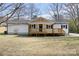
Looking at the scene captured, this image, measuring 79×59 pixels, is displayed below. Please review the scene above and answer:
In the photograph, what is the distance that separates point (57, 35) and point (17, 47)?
0.76 meters

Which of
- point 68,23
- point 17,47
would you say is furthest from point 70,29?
point 17,47

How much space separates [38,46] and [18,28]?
0.49m

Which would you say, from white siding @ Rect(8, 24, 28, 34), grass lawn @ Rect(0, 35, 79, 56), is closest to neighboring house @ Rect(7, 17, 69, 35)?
white siding @ Rect(8, 24, 28, 34)

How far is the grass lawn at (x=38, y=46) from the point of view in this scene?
11.9 meters

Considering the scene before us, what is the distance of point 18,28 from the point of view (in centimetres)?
1198

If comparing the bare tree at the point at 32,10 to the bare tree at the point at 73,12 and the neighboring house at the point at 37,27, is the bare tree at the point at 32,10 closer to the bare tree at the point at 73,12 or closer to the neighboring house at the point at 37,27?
the neighboring house at the point at 37,27

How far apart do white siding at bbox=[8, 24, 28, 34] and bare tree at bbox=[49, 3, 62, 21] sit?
20.5 inches

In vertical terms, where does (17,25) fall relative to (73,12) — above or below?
below

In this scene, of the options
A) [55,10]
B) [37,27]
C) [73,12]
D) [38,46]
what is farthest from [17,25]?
[73,12]

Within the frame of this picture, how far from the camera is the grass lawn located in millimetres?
11930

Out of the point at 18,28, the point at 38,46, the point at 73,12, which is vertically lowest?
the point at 38,46

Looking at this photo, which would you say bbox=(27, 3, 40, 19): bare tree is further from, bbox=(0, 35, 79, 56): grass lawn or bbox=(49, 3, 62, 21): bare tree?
bbox=(0, 35, 79, 56): grass lawn

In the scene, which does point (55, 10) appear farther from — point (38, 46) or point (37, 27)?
point (38, 46)

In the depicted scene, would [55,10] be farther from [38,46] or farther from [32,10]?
[38,46]
